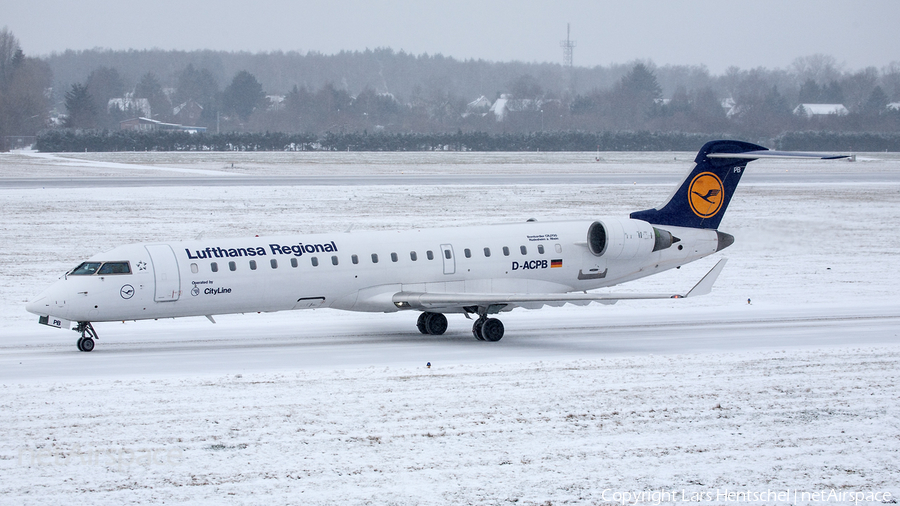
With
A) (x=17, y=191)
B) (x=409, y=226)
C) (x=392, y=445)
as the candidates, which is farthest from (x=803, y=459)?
(x=17, y=191)

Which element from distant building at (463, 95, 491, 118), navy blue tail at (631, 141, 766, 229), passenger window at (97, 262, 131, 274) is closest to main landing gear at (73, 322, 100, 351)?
passenger window at (97, 262, 131, 274)

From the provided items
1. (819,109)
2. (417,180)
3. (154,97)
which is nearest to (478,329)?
(417,180)

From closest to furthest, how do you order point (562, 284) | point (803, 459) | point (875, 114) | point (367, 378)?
point (803, 459) < point (367, 378) < point (562, 284) < point (875, 114)

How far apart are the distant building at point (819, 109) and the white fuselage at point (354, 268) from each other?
112m

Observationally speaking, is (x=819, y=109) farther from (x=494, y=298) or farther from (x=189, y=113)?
(x=494, y=298)

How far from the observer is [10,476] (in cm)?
1275

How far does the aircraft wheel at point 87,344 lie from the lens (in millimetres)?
20969

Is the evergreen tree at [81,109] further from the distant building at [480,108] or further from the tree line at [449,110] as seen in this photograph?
the distant building at [480,108]

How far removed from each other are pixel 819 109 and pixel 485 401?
13842cm

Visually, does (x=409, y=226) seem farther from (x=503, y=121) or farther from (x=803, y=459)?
(x=503, y=121)

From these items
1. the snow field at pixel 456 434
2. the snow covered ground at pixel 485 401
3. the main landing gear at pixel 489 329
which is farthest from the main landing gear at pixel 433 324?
the snow field at pixel 456 434

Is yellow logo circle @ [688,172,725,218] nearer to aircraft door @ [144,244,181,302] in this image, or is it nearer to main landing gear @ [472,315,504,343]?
main landing gear @ [472,315,504,343]

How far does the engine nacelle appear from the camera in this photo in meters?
24.9

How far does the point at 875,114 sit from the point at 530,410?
392 feet
